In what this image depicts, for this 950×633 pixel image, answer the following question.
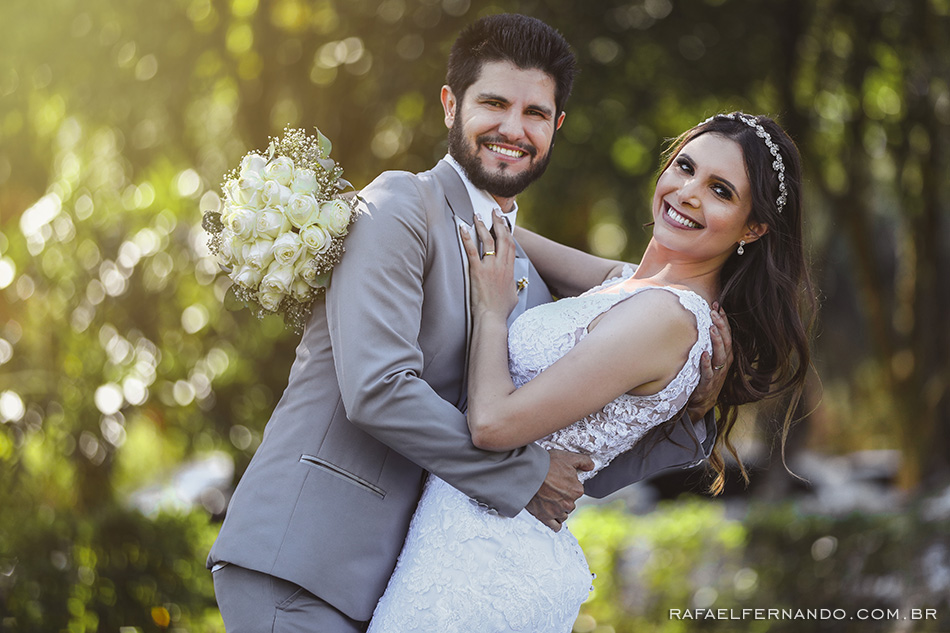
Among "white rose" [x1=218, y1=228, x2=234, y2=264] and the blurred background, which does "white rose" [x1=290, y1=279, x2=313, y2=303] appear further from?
the blurred background

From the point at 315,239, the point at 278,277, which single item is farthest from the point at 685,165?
the point at 278,277

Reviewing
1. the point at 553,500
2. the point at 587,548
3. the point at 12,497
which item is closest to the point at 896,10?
the point at 587,548

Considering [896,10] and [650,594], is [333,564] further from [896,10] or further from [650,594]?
[896,10]

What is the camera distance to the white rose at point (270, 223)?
252cm

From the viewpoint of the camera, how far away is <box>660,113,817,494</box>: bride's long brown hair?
3031 mm

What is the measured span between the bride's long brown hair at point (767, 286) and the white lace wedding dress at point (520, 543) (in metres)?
0.31

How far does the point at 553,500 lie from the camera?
9.00ft

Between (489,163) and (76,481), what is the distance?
4716 millimetres

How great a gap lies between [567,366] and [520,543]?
533 mm

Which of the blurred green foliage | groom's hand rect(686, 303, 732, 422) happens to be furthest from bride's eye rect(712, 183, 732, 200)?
the blurred green foliage

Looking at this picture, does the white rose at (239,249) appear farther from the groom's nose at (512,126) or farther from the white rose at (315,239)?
the groom's nose at (512,126)

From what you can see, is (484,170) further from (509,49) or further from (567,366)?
(567,366)

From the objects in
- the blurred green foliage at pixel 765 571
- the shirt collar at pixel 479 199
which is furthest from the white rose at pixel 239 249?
the blurred green foliage at pixel 765 571

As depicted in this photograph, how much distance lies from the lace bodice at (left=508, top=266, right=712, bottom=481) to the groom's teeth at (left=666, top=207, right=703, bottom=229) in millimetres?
268
